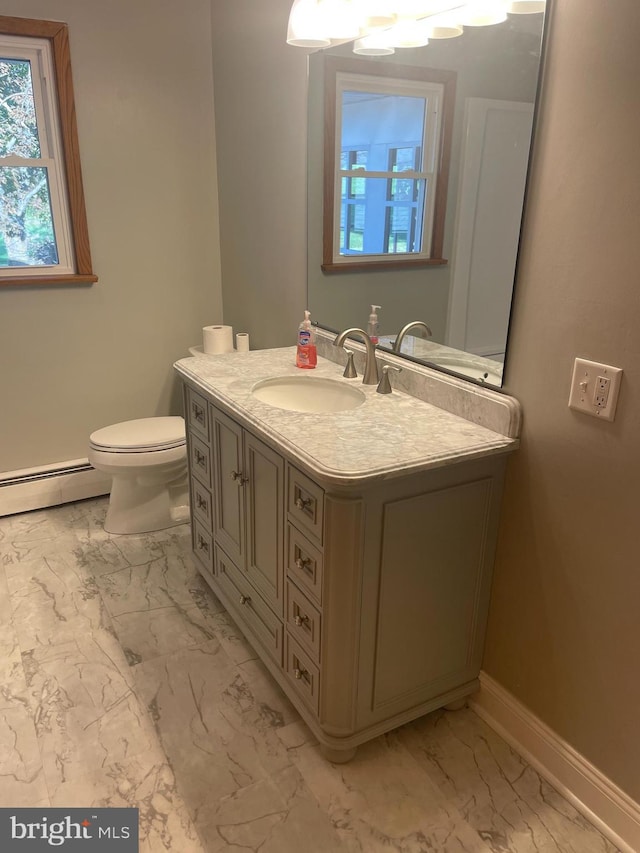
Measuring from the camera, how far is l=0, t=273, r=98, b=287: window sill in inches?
110

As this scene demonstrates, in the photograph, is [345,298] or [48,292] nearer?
[345,298]

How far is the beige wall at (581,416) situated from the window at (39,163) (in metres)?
2.14

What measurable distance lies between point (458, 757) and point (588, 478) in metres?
0.87

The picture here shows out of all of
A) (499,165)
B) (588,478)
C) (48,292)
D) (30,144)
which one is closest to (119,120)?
(30,144)

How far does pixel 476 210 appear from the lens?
1.67 metres

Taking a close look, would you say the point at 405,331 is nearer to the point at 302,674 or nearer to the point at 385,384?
the point at 385,384

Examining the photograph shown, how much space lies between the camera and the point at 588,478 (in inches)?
56.5

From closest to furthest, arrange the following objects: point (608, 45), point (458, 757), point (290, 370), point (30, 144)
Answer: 1. point (608, 45)
2. point (458, 757)
3. point (290, 370)
4. point (30, 144)

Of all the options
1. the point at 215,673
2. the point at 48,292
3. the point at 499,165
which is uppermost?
the point at 499,165

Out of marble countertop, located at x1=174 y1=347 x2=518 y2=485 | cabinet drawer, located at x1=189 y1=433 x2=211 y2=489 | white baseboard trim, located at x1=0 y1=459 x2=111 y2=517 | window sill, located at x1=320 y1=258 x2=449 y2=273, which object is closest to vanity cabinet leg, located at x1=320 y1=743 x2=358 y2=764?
marble countertop, located at x1=174 y1=347 x2=518 y2=485

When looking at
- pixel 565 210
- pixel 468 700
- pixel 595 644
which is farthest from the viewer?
pixel 468 700

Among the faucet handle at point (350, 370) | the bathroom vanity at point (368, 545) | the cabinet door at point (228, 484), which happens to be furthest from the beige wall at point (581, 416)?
the cabinet door at point (228, 484)

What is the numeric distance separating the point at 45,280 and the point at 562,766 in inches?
106

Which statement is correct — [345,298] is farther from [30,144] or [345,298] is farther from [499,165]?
[30,144]
